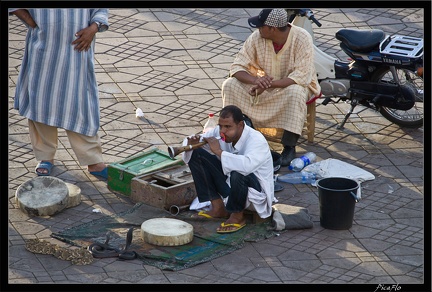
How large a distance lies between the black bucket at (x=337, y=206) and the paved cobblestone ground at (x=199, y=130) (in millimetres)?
85

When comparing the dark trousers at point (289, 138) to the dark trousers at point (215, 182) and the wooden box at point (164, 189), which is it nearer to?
the wooden box at point (164, 189)

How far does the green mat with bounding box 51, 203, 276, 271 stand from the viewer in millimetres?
6777

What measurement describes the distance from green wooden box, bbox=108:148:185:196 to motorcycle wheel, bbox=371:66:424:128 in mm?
2272

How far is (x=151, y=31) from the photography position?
38.3 feet

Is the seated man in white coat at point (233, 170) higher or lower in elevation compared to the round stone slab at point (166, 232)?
higher

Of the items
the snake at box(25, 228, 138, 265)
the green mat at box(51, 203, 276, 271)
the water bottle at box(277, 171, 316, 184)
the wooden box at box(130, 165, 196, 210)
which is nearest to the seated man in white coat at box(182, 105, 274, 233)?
the green mat at box(51, 203, 276, 271)

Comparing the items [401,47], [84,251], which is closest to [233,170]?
[84,251]

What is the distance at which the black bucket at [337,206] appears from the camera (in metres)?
7.23

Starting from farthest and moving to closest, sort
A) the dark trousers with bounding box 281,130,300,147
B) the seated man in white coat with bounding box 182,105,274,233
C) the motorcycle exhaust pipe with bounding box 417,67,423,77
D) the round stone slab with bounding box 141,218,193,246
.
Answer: the motorcycle exhaust pipe with bounding box 417,67,423,77, the dark trousers with bounding box 281,130,300,147, the seated man in white coat with bounding box 182,105,274,233, the round stone slab with bounding box 141,218,193,246

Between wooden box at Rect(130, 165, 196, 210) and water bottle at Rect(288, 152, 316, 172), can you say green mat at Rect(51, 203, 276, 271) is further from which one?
water bottle at Rect(288, 152, 316, 172)

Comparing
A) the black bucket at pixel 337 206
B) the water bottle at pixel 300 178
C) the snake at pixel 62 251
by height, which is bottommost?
the snake at pixel 62 251

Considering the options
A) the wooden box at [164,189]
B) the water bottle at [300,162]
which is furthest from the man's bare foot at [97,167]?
the water bottle at [300,162]

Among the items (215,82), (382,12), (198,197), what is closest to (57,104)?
(198,197)

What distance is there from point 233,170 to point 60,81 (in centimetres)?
178
